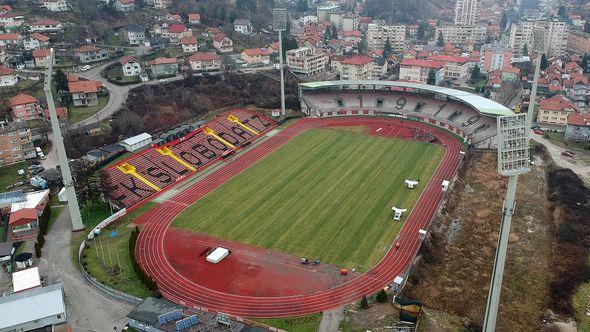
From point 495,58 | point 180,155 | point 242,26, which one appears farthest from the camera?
point 242,26

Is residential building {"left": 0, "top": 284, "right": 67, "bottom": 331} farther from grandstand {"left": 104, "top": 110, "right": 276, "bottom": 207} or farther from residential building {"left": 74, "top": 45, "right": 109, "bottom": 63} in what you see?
residential building {"left": 74, "top": 45, "right": 109, "bottom": 63}

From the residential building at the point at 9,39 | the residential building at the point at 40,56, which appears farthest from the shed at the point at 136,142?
the residential building at the point at 9,39

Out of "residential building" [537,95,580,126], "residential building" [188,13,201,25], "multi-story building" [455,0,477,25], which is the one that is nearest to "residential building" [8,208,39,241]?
"residential building" [537,95,580,126]

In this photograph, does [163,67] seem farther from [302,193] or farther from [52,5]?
[302,193]

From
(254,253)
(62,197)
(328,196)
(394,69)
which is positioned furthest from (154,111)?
(394,69)

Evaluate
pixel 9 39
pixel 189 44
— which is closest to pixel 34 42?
pixel 9 39

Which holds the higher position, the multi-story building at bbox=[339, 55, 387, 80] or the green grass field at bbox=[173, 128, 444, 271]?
the multi-story building at bbox=[339, 55, 387, 80]
